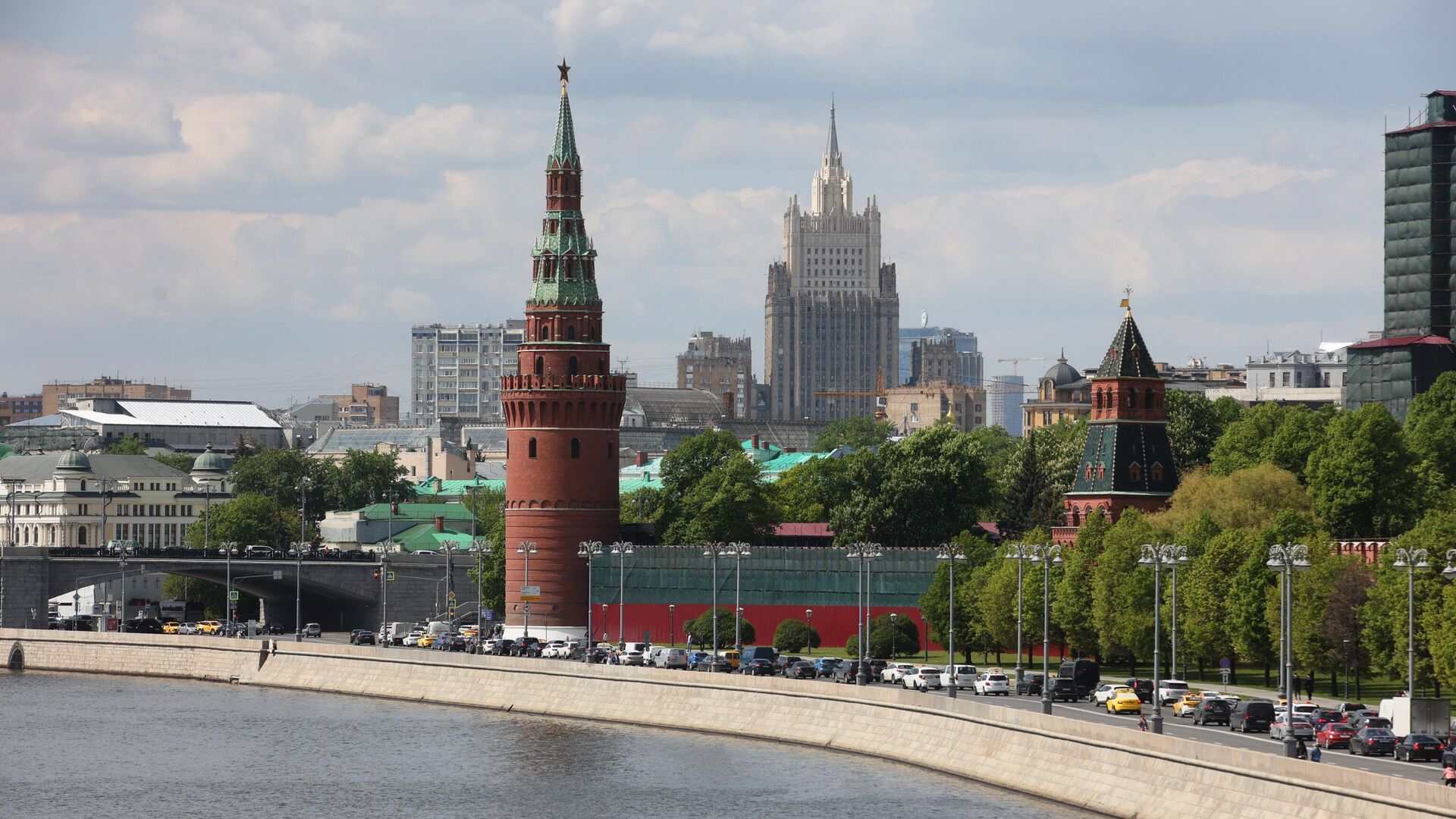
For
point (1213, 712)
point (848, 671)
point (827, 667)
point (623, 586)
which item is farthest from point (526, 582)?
point (1213, 712)

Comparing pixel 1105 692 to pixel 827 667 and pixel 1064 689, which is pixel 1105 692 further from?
pixel 827 667

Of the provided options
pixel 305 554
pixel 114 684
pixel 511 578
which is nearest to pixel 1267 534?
pixel 511 578

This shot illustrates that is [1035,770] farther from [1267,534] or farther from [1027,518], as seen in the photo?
[1027,518]

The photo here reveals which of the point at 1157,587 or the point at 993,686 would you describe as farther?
the point at 993,686

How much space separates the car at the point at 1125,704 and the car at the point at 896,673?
17732mm

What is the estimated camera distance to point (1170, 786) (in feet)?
260

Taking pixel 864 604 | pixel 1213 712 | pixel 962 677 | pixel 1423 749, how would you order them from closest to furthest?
pixel 1423 749 → pixel 1213 712 → pixel 962 677 → pixel 864 604

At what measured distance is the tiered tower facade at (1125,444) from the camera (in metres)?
152

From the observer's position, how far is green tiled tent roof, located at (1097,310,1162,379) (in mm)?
153250

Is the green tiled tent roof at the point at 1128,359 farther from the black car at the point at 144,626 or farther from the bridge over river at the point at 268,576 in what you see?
the black car at the point at 144,626

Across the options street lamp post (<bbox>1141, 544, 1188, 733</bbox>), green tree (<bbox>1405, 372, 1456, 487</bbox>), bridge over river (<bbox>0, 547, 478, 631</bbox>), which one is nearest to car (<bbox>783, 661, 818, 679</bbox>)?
street lamp post (<bbox>1141, 544, 1188, 733</bbox>)

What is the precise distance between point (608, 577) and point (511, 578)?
603 cm

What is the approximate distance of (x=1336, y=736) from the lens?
86.9 meters

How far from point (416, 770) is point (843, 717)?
58.5 feet
